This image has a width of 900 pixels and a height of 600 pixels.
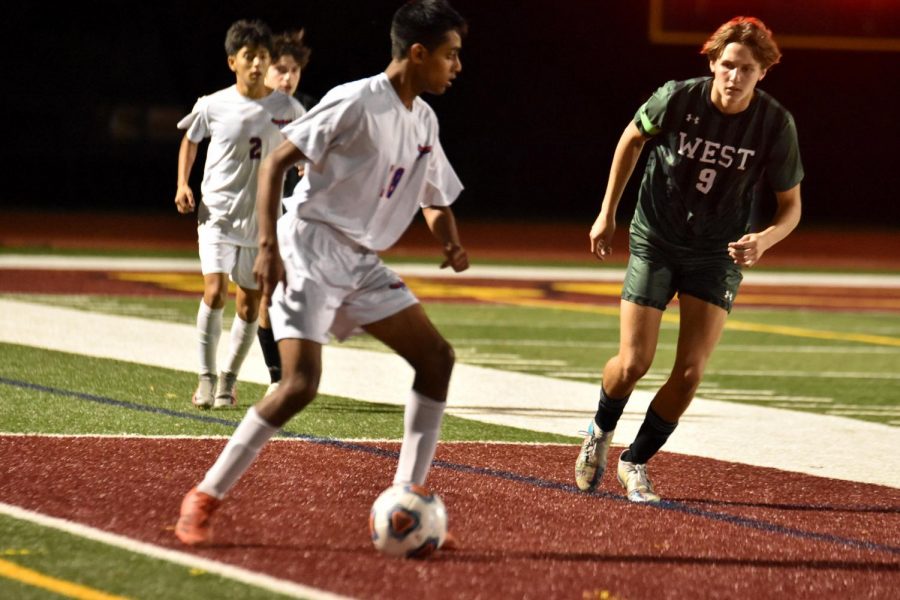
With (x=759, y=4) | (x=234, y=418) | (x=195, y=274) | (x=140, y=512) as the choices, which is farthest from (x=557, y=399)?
(x=759, y=4)

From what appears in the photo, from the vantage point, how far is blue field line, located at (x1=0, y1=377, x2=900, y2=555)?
5812 mm

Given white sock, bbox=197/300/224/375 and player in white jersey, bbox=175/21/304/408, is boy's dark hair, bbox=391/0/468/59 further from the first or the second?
white sock, bbox=197/300/224/375

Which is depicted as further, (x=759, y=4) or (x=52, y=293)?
(x=759, y=4)

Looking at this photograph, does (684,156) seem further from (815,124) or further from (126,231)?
(815,124)

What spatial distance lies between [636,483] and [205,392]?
3.07 metres

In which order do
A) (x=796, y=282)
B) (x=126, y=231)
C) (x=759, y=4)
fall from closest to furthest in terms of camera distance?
(x=796, y=282), (x=759, y=4), (x=126, y=231)

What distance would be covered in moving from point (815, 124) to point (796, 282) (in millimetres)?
15928

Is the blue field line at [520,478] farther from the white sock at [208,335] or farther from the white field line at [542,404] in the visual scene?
the white field line at [542,404]

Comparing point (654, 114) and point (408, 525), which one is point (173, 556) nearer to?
point (408, 525)

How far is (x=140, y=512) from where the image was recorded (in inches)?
226

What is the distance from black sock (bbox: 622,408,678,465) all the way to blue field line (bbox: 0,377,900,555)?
0.63 ft

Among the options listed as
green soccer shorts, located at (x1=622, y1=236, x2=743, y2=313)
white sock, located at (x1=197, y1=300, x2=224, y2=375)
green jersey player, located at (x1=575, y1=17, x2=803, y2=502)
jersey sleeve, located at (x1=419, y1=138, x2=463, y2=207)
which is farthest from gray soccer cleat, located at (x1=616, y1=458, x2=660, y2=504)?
white sock, located at (x1=197, y1=300, x2=224, y2=375)

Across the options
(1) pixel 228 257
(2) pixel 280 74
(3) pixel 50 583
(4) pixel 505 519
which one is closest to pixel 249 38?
(2) pixel 280 74

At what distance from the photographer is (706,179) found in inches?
246
